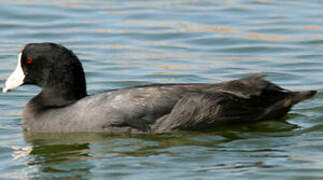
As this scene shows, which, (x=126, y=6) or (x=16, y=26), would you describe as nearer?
(x=16, y=26)

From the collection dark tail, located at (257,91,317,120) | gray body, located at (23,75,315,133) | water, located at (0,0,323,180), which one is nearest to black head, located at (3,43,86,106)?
gray body, located at (23,75,315,133)

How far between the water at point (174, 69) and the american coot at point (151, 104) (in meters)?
0.12

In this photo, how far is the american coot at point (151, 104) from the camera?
8398 mm

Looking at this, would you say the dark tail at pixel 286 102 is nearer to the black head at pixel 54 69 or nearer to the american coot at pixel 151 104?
the american coot at pixel 151 104

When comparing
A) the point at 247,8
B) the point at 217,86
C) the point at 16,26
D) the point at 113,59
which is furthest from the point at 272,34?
the point at 217,86

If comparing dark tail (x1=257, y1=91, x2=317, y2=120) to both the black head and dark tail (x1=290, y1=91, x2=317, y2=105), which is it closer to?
dark tail (x1=290, y1=91, x2=317, y2=105)

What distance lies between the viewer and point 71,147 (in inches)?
327

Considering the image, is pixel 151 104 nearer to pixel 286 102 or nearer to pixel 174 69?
pixel 286 102

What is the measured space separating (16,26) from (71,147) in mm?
6162

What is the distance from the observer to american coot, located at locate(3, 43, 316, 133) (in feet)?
27.6

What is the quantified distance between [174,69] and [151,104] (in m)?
3.30

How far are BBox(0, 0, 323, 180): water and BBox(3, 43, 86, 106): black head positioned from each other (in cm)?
50

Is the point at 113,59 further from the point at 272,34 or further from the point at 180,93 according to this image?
the point at 180,93

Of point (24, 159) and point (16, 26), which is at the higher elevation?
point (16, 26)
